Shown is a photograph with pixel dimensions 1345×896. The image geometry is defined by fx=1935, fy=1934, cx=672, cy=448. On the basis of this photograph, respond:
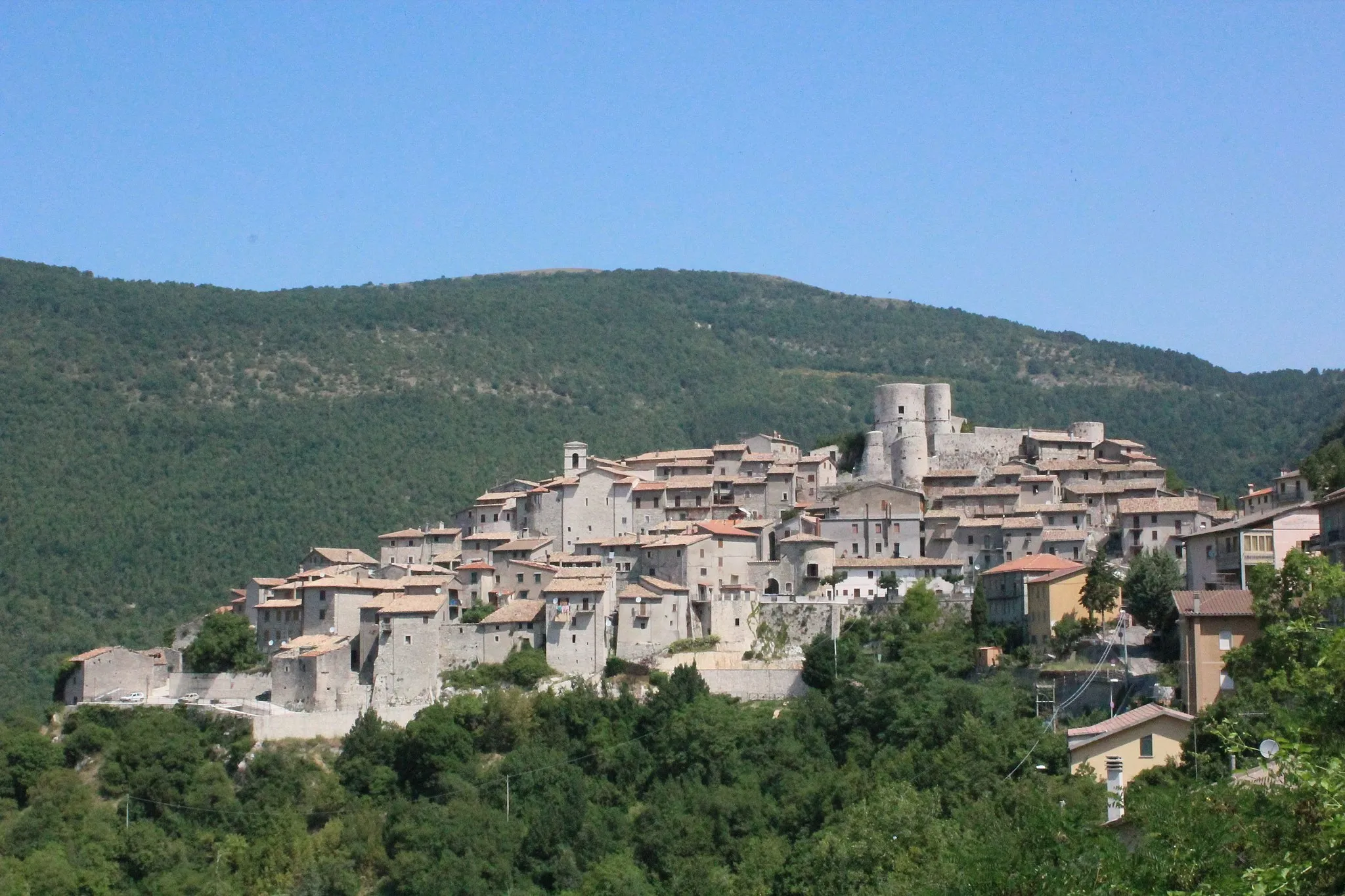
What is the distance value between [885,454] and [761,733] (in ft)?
68.5

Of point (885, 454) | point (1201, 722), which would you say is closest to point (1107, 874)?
point (1201, 722)

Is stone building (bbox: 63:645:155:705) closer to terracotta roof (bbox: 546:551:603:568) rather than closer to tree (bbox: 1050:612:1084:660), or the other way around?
terracotta roof (bbox: 546:551:603:568)

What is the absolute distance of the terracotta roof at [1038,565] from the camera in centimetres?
6081

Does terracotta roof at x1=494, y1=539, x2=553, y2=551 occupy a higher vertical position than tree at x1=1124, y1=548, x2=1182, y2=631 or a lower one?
higher

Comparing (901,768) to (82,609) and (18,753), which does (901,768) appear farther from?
(82,609)

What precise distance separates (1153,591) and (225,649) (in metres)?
31.2

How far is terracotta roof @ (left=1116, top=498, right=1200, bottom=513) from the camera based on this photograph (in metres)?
65.2

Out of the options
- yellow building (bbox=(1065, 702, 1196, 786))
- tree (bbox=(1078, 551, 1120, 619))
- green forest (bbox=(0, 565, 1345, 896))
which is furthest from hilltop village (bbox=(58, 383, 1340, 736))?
yellow building (bbox=(1065, 702, 1196, 786))

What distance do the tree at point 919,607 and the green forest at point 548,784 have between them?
0.97 ft

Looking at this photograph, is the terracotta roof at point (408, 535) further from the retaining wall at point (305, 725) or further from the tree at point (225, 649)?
the retaining wall at point (305, 725)

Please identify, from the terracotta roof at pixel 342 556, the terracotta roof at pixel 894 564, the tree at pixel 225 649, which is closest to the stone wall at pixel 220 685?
the tree at pixel 225 649

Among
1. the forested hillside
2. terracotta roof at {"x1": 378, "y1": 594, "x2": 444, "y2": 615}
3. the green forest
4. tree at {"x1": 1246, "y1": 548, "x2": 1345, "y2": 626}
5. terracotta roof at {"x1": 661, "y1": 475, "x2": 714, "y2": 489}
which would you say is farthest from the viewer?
the forested hillside

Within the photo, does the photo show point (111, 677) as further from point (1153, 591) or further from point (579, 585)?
point (1153, 591)

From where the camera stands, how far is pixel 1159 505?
66000 mm
